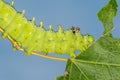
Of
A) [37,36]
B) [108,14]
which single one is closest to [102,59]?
[108,14]

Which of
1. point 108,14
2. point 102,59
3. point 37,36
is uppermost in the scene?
point 108,14

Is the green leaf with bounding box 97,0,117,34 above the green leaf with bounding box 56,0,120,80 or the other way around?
above

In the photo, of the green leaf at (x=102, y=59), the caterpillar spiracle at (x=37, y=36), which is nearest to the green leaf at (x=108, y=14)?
the green leaf at (x=102, y=59)

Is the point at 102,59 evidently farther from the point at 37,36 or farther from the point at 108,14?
the point at 37,36

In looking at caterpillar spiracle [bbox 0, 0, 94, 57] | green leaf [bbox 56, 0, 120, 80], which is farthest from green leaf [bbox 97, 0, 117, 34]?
caterpillar spiracle [bbox 0, 0, 94, 57]

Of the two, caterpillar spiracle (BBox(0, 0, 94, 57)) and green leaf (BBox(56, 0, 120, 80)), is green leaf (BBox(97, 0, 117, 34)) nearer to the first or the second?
green leaf (BBox(56, 0, 120, 80))

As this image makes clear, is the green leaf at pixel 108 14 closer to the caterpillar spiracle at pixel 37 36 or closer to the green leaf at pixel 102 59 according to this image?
the green leaf at pixel 102 59

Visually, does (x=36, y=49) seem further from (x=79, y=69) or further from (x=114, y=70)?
(x=114, y=70)
